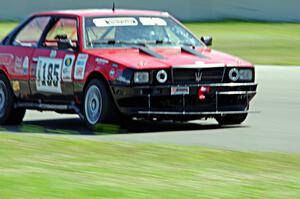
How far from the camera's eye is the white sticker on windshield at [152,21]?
13.4 meters

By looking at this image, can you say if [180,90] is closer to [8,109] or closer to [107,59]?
[107,59]

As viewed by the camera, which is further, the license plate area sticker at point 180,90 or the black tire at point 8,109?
the black tire at point 8,109

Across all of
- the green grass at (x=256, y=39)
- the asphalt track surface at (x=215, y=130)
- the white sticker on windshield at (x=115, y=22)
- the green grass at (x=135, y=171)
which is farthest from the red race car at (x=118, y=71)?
the green grass at (x=256, y=39)

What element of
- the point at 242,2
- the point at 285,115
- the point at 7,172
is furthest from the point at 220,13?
the point at 7,172

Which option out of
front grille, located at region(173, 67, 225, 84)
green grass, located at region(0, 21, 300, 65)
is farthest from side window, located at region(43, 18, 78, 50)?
green grass, located at region(0, 21, 300, 65)

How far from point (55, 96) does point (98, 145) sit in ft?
9.25

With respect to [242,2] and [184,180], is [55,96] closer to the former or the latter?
[184,180]

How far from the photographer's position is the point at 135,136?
39.6ft

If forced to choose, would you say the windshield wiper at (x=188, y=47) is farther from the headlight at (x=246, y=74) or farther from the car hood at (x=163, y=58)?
the headlight at (x=246, y=74)

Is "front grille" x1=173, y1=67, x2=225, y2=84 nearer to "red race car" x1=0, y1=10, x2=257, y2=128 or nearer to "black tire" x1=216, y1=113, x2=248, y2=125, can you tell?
"red race car" x1=0, y1=10, x2=257, y2=128

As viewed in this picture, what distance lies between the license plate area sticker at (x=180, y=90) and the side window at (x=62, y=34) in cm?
143

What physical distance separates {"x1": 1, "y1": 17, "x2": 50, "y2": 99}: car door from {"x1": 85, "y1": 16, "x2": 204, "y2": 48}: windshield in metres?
0.92

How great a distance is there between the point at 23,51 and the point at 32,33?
1.17ft

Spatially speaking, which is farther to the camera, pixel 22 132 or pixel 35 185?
pixel 22 132
